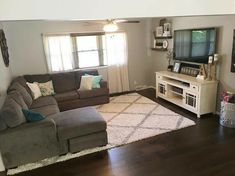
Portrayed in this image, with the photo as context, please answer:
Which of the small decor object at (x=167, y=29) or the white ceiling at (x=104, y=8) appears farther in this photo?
the small decor object at (x=167, y=29)

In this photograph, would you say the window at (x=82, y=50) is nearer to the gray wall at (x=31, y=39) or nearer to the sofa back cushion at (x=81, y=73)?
the gray wall at (x=31, y=39)

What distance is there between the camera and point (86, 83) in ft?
17.0

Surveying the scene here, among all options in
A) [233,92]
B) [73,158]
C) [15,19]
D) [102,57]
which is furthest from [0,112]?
[233,92]

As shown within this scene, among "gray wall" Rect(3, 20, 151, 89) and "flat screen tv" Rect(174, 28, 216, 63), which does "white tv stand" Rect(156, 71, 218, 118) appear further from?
"gray wall" Rect(3, 20, 151, 89)

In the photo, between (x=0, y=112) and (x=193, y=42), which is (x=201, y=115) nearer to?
(x=193, y=42)

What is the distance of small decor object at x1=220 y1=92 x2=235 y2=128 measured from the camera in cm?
360

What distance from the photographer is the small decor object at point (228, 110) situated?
3596 mm

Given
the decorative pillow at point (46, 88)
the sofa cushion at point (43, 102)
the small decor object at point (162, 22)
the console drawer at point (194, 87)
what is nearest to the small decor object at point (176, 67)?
the console drawer at point (194, 87)

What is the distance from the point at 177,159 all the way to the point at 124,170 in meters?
0.76

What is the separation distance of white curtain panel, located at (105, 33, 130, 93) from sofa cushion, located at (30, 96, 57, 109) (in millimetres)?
1979

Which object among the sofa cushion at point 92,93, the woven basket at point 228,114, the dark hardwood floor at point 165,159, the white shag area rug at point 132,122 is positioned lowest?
the dark hardwood floor at point 165,159

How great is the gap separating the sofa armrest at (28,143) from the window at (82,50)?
9.32 ft

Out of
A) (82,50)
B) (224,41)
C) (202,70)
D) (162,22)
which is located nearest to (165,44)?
(162,22)

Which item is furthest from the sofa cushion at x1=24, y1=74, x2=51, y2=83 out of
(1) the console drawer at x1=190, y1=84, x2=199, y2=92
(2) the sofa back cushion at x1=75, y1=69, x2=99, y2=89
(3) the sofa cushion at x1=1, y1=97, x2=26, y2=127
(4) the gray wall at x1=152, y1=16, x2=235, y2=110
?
(4) the gray wall at x1=152, y1=16, x2=235, y2=110
